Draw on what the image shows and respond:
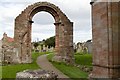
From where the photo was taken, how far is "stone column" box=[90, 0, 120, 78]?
8.54 m

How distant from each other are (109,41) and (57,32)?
42.9ft

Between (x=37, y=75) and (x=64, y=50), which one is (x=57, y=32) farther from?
(x=37, y=75)

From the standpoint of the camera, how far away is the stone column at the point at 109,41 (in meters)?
8.54

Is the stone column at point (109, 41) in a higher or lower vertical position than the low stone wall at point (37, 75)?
higher

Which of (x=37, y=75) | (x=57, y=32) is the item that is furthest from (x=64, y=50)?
(x=37, y=75)

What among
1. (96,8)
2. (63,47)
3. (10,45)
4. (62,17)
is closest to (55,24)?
(62,17)

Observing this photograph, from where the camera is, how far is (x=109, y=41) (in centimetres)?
864

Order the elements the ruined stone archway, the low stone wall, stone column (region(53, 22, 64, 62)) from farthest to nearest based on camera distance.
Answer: stone column (region(53, 22, 64, 62)), the ruined stone archway, the low stone wall

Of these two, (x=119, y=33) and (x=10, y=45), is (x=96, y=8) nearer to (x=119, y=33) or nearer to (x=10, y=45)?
(x=119, y=33)

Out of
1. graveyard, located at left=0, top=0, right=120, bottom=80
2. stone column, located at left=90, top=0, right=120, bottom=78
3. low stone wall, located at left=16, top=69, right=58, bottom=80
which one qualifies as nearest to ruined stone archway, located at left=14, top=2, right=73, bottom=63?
graveyard, located at left=0, top=0, right=120, bottom=80

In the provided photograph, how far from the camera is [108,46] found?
28.4 feet

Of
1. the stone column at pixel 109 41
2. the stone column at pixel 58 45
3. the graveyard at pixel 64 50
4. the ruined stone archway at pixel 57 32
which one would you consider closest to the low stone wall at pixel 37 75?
the graveyard at pixel 64 50

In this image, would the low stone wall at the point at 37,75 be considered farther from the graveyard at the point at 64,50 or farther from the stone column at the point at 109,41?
the stone column at the point at 109,41

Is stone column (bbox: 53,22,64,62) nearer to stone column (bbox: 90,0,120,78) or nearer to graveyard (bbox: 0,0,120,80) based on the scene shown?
graveyard (bbox: 0,0,120,80)
